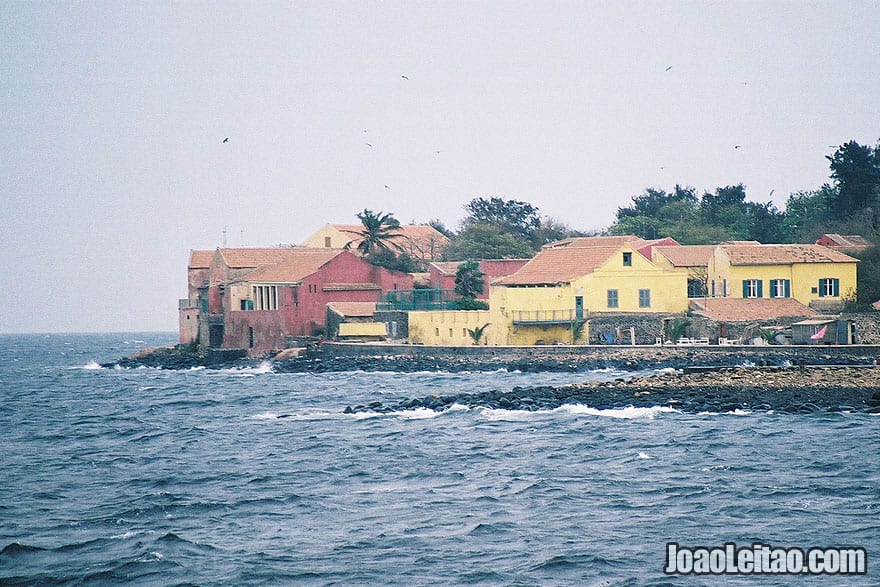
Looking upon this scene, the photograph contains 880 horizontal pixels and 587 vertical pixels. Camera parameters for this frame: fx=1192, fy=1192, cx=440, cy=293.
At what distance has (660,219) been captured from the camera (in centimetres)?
9275

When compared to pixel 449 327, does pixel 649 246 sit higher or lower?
higher

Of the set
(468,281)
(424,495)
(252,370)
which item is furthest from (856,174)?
(424,495)

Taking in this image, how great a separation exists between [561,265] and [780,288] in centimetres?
1035

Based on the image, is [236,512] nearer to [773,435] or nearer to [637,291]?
[773,435]

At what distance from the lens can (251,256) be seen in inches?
2813

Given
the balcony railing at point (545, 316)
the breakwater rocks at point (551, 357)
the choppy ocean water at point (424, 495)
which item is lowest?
the choppy ocean water at point (424, 495)

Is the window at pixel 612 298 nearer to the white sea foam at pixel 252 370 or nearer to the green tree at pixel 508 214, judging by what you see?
the white sea foam at pixel 252 370

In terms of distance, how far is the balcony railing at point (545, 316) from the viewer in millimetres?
54656

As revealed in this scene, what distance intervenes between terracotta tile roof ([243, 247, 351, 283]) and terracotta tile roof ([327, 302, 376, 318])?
2.23 metres

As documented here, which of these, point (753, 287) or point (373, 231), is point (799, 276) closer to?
point (753, 287)

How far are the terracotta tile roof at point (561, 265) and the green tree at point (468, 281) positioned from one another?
41.1 inches

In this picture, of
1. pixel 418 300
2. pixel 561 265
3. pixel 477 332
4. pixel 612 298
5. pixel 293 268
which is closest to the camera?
pixel 612 298

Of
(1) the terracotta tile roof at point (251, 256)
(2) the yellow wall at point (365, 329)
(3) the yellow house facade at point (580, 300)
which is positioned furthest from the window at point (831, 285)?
(1) the terracotta tile roof at point (251, 256)

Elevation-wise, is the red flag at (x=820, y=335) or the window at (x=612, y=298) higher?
the window at (x=612, y=298)
